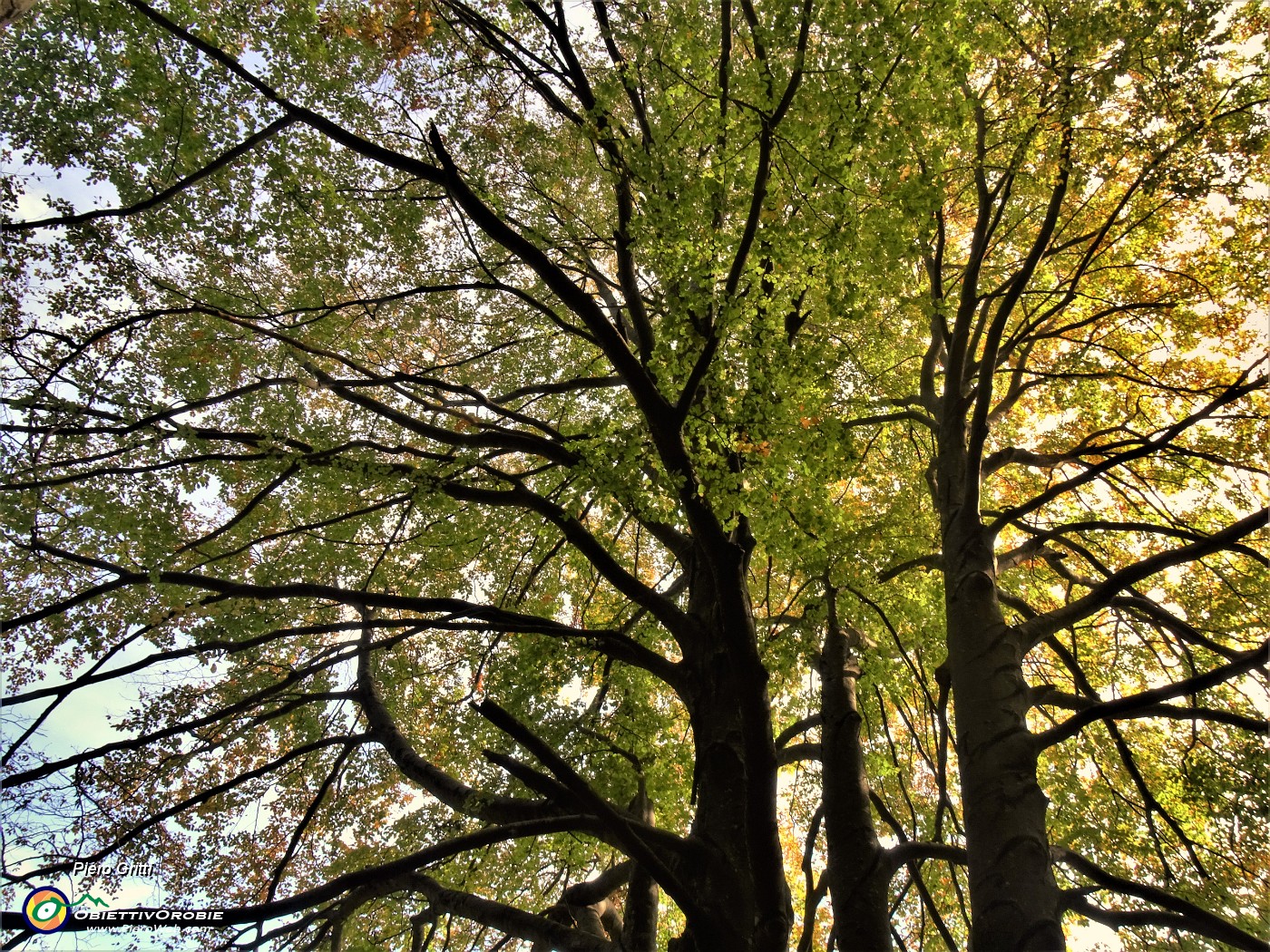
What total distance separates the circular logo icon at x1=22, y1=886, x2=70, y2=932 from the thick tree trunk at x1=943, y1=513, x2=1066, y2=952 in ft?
20.2

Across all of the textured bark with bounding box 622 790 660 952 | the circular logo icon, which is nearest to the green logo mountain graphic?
the circular logo icon

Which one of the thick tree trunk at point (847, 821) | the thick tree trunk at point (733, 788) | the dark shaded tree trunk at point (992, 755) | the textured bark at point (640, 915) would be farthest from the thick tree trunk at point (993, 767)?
the textured bark at point (640, 915)

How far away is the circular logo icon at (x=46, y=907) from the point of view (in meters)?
4.80

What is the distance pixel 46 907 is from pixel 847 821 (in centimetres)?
A: 595

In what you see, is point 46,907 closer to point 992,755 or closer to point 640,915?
point 640,915

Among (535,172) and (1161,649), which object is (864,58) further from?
(1161,649)

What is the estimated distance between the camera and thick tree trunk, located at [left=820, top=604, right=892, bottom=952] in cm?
455

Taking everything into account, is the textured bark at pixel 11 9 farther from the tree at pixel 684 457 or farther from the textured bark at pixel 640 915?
the textured bark at pixel 640 915

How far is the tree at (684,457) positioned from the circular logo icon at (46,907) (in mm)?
221

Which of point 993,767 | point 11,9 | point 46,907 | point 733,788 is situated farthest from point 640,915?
point 11,9

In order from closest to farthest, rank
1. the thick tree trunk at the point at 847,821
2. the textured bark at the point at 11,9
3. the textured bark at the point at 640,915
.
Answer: the textured bark at the point at 11,9 → the thick tree trunk at the point at 847,821 → the textured bark at the point at 640,915

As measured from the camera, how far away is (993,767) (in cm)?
438

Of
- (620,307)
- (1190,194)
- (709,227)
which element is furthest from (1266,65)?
(620,307)

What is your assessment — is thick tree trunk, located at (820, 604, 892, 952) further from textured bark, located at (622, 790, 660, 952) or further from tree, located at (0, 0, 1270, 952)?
textured bark, located at (622, 790, 660, 952)
